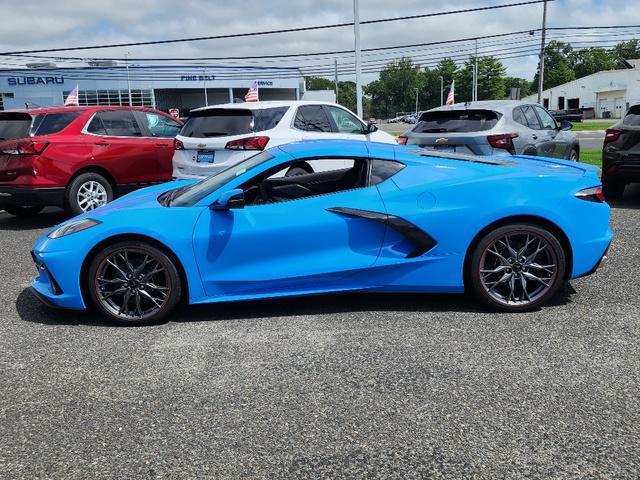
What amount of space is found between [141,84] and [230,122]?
63.9 meters

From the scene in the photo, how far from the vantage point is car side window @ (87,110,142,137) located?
8.84 metres

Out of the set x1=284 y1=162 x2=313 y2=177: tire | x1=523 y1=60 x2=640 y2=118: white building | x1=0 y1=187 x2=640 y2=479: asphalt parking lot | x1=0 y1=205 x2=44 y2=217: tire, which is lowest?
x1=0 y1=187 x2=640 y2=479: asphalt parking lot

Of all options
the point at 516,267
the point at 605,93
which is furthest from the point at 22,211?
the point at 605,93

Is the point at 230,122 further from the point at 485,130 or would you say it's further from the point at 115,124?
the point at 485,130

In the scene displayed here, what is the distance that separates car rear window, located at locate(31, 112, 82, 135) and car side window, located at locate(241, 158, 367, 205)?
441 centimetres

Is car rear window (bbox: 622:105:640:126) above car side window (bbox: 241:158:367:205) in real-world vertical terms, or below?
above

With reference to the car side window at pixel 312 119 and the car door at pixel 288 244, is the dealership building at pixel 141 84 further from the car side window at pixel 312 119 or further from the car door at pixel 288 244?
the car door at pixel 288 244

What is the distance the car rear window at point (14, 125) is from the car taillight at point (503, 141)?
21.4 feet

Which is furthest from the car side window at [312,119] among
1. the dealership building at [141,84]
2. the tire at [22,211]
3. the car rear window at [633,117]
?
the dealership building at [141,84]

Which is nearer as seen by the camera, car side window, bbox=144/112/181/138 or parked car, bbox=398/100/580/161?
parked car, bbox=398/100/580/161

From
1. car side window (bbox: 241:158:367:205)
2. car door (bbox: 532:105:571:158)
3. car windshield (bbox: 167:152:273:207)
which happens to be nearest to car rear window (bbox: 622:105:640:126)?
car door (bbox: 532:105:571:158)

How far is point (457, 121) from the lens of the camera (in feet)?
27.9

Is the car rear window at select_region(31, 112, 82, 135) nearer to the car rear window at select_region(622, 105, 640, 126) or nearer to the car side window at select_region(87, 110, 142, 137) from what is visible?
the car side window at select_region(87, 110, 142, 137)

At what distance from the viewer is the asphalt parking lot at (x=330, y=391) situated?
2.61 meters
